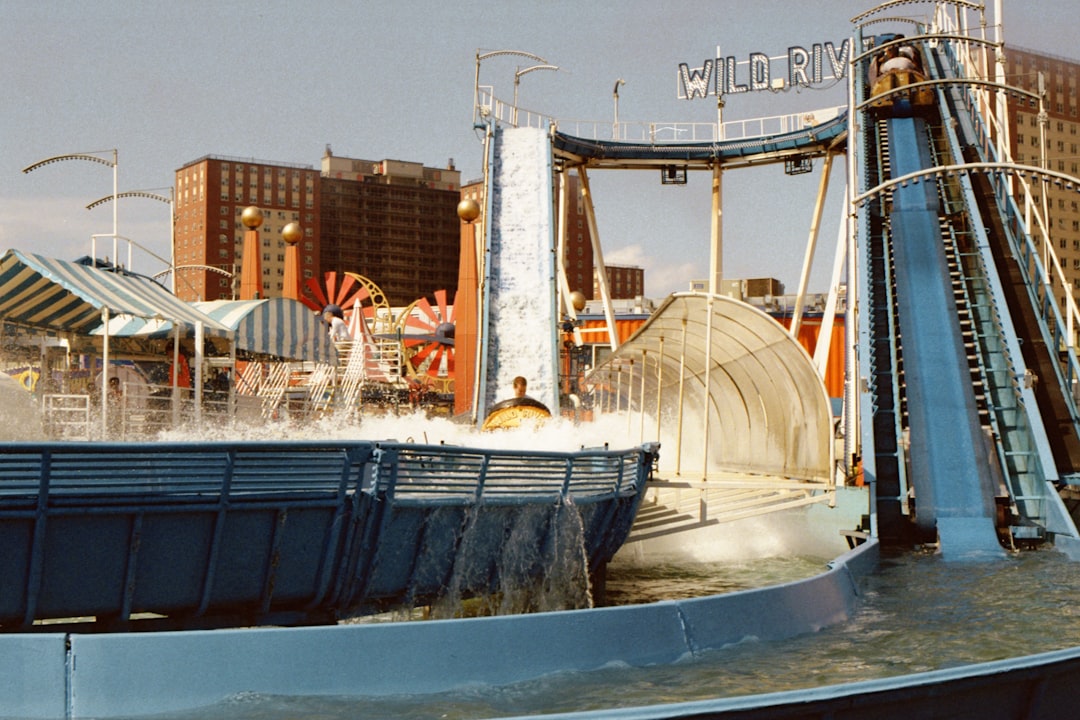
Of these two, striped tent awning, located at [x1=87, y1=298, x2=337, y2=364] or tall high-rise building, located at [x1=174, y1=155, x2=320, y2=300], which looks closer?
striped tent awning, located at [x1=87, y1=298, x2=337, y2=364]

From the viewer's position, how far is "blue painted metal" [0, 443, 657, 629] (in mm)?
8461

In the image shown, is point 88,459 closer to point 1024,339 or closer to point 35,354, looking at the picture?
point 35,354

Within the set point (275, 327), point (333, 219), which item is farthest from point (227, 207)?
point (275, 327)

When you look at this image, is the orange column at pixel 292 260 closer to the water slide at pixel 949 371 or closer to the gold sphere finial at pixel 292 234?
the gold sphere finial at pixel 292 234

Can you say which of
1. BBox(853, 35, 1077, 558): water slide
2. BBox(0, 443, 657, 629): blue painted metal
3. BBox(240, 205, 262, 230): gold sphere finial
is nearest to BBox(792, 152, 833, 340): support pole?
BBox(853, 35, 1077, 558): water slide

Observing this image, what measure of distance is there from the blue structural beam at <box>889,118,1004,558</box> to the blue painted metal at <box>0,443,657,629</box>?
288 inches

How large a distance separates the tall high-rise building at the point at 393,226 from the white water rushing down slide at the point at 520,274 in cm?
12528

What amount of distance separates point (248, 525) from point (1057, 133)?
78.6 m

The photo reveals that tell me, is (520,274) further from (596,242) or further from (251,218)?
(251,218)

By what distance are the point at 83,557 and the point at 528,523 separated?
445 cm

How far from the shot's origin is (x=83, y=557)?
8.64 metres

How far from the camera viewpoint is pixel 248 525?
9.37 metres

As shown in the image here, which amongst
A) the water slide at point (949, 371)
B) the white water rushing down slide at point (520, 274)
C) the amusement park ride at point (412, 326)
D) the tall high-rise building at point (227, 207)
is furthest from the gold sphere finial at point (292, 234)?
the tall high-rise building at point (227, 207)

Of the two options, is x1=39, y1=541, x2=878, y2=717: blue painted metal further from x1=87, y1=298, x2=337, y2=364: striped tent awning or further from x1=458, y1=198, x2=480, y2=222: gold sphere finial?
x1=458, y1=198, x2=480, y2=222: gold sphere finial
